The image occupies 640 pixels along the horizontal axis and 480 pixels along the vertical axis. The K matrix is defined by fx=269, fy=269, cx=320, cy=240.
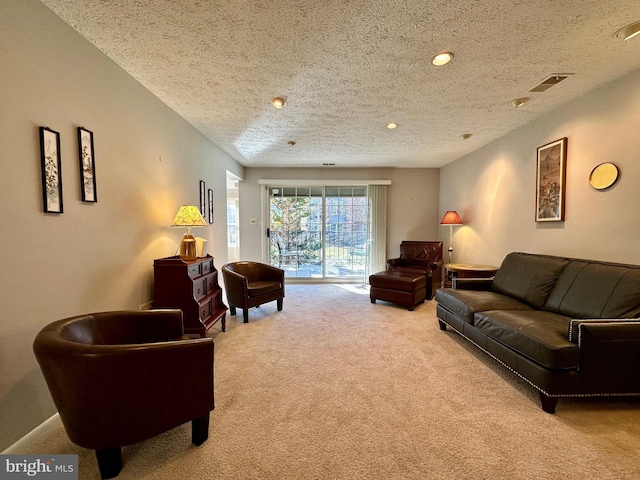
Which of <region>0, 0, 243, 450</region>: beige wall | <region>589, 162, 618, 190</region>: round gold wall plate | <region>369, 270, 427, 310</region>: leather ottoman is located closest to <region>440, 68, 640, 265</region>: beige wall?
<region>589, 162, 618, 190</region>: round gold wall plate

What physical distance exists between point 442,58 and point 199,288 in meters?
2.87

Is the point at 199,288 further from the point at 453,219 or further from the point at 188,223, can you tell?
the point at 453,219

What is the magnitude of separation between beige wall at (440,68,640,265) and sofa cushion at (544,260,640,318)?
0.27 meters

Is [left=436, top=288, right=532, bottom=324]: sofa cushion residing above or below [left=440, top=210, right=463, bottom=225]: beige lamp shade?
below

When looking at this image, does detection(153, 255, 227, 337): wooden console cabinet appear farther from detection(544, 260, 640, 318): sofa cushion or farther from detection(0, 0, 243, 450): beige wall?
detection(544, 260, 640, 318): sofa cushion

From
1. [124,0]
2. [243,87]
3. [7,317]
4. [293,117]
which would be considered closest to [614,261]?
[293,117]

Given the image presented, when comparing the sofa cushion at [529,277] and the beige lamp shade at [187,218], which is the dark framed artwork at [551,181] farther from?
the beige lamp shade at [187,218]

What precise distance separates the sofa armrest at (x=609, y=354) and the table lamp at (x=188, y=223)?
317 centimetres

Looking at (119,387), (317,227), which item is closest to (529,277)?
(119,387)

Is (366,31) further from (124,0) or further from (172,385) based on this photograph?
(172,385)

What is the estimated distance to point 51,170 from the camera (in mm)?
1580

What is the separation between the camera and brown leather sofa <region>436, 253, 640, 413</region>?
68.2 inches

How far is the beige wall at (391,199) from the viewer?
5629 mm

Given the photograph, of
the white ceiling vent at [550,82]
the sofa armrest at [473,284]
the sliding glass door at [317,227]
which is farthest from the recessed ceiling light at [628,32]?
the sliding glass door at [317,227]
